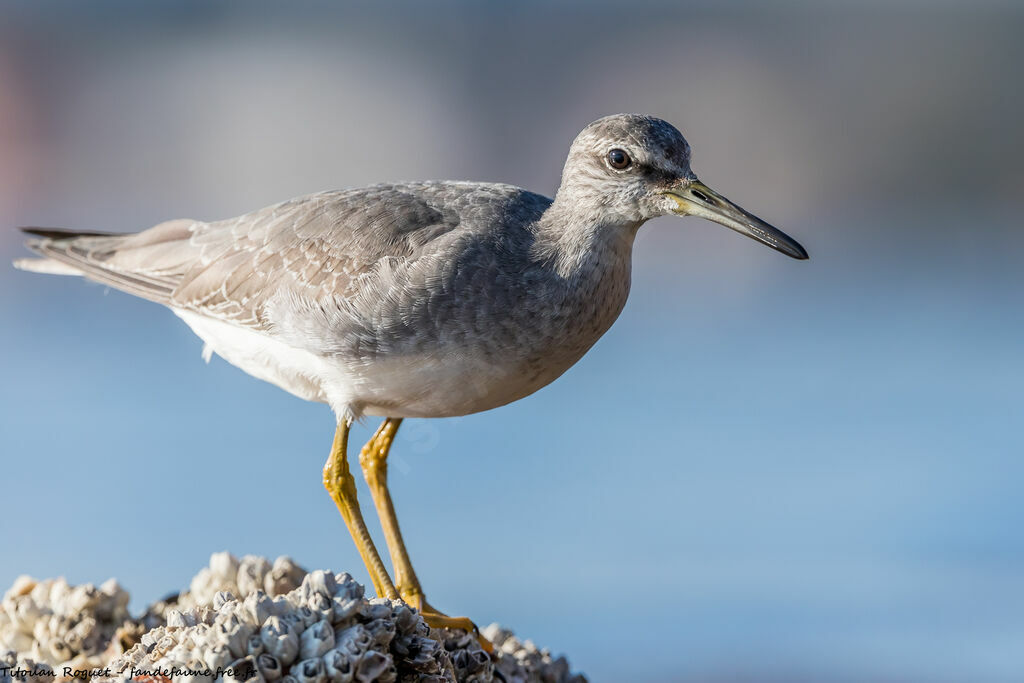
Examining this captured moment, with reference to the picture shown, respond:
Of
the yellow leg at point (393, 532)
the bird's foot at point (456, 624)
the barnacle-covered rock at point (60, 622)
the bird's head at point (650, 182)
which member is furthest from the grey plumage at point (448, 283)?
the barnacle-covered rock at point (60, 622)

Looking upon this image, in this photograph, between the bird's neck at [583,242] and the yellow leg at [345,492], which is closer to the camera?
the bird's neck at [583,242]

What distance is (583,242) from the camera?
413 centimetres

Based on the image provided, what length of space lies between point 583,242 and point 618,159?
0.35 meters

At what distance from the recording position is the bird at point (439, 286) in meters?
3.98

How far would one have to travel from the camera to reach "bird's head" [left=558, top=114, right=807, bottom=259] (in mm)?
4059

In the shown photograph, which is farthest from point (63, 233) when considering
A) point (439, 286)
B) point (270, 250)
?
point (439, 286)

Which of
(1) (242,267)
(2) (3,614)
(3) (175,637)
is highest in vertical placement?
(1) (242,267)

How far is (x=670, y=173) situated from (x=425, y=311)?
1.10 meters

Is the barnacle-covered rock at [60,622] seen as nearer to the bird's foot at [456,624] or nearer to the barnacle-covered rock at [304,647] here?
the barnacle-covered rock at [304,647]

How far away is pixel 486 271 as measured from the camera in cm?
404

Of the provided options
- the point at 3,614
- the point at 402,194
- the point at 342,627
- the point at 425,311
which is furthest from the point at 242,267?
the point at 342,627

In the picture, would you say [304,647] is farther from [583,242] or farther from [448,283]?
[583,242]

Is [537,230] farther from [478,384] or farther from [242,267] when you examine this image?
[242,267]

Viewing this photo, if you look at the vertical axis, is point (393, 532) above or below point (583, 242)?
below
